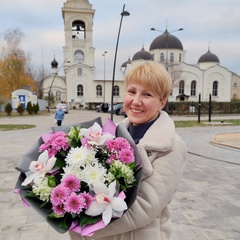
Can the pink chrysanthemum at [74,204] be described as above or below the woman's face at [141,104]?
below

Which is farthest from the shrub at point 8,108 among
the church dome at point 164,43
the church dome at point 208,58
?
the church dome at point 208,58

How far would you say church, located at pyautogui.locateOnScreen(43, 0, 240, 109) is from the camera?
61.4 m

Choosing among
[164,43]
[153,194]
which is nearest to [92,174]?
[153,194]

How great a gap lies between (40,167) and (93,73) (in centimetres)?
6339

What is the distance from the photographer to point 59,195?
45.6 inches

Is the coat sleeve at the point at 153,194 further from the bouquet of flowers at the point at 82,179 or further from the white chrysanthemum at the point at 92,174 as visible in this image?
the white chrysanthemum at the point at 92,174

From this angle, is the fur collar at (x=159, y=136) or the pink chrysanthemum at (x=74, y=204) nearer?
the pink chrysanthemum at (x=74, y=204)

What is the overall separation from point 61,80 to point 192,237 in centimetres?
6455

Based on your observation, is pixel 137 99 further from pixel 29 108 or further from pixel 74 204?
pixel 29 108

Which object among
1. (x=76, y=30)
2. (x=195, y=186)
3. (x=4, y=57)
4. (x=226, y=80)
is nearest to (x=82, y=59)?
(x=76, y=30)

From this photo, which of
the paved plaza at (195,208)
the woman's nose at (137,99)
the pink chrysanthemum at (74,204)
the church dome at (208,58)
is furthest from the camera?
the church dome at (208,58)

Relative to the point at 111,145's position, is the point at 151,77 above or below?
above

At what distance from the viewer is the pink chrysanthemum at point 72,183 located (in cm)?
117

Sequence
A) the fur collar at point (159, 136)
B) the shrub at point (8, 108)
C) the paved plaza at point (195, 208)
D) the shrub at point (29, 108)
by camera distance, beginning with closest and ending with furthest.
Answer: the fur collar at point (159, 136), the paved plaza at point (195, 208), the shrub at point (8, 108), the shrub at point (29, 108)
